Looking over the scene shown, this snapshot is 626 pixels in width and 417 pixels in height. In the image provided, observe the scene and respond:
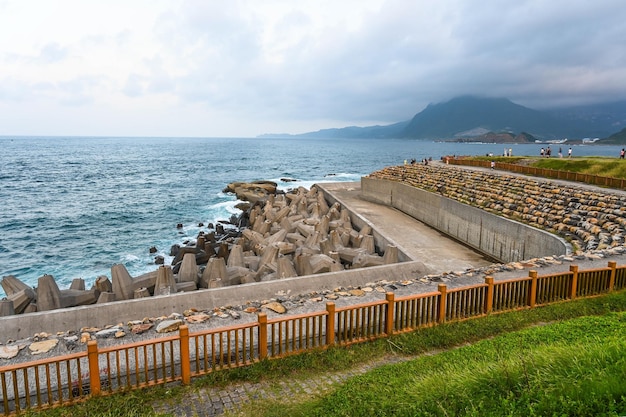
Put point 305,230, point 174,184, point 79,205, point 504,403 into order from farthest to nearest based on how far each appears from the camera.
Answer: point 174,184 → point 79,205 → point 305,230 → point 504,403

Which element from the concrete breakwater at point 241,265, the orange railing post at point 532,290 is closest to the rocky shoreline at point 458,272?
the concrete breakwater at point 241,265

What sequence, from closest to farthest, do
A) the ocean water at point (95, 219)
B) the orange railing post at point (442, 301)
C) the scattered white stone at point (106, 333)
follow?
the scattered white stone at point (106, 333)
the orange railing post at point (442, 301)
the ocean water at point (95, 219)

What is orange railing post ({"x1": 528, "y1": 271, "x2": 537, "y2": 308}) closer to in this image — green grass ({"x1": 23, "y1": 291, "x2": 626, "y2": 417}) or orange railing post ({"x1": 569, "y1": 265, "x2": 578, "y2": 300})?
green grass ({"x1": 23, "y1": 291, "x2": 626, "y2": 417})

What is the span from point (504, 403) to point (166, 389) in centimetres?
523

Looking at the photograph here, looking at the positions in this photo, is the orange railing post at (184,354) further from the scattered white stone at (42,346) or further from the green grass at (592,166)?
the green grass at (592,166)

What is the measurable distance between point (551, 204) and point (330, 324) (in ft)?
52.9

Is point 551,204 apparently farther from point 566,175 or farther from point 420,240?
point 566,175

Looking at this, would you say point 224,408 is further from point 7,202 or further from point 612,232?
point 7,202

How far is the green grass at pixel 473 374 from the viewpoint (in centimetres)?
460

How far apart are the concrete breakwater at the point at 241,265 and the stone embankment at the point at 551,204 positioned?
685cm

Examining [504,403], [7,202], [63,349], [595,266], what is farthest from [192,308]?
[7,202]

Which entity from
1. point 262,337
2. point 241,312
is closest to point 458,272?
point 241,312

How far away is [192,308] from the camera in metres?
10.6

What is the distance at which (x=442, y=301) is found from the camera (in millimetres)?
8734
